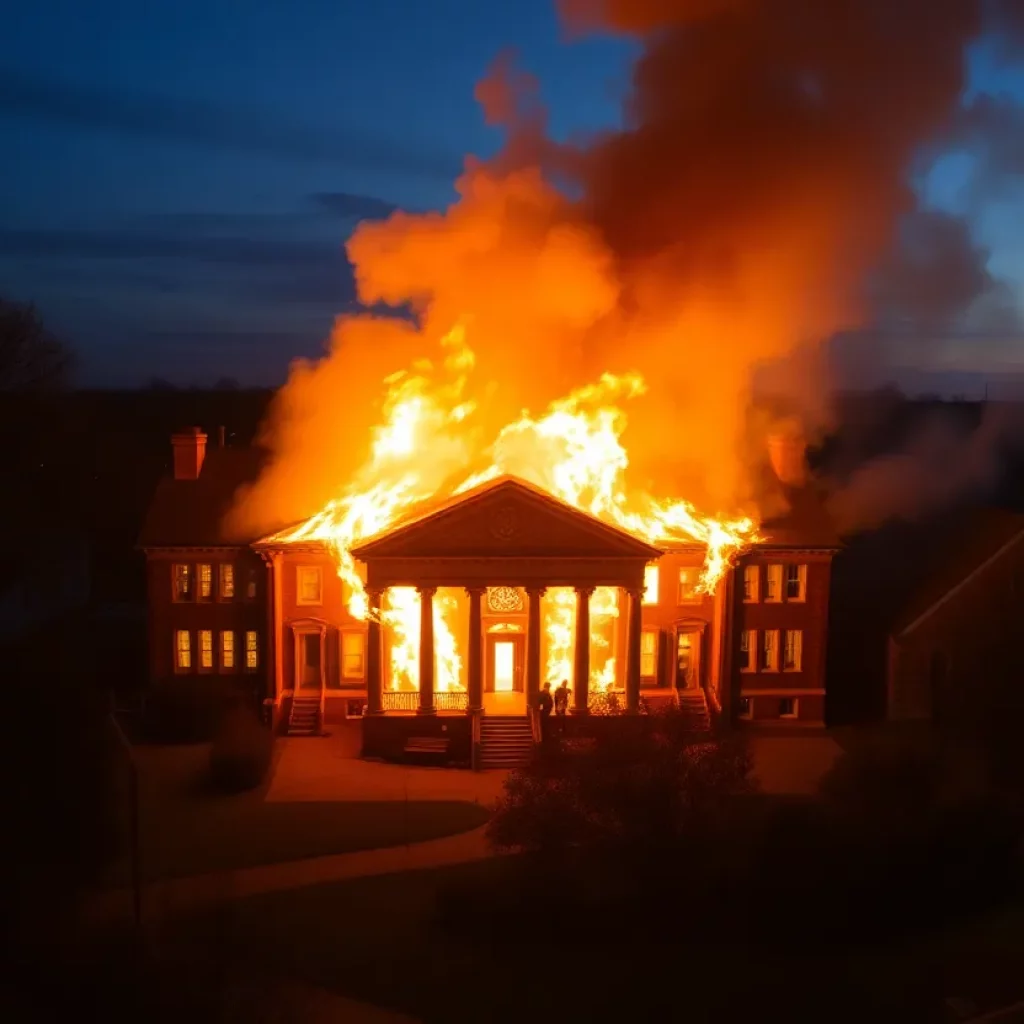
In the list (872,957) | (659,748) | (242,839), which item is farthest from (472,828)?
(872,957)

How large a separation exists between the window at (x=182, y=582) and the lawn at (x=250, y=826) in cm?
659

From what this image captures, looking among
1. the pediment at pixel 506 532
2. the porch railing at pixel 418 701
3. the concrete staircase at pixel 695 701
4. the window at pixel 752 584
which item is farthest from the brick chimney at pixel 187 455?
the window at pixel 752 584

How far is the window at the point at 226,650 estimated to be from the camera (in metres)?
34.4

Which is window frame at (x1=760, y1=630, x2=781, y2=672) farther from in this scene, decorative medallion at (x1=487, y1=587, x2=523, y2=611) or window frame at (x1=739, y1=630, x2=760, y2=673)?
decorative medallion at (x1=487, y1=587, x2=523, y2=611)

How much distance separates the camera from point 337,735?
32.5 metres

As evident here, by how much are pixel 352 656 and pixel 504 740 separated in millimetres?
5511

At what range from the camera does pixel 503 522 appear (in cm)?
3039

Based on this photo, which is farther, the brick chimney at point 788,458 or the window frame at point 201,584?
the brick chimney at point 788,458

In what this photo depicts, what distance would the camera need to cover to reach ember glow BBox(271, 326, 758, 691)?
108 ft

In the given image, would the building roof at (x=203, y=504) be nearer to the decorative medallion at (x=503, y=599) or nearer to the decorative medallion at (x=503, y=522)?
the decorative medallion at (x=503, y=599)

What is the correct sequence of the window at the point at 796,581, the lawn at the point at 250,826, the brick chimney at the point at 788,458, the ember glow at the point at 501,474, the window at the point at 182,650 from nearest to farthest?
the lawn at the point at 250,826 < the ember glow at the point at 501,474 < the window at the point at 796,581 < the window at the point at 182,650 < the brick chimney at the point at 788,458

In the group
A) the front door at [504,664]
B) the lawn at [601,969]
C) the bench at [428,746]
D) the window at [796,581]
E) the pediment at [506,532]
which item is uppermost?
the pediment at [506,532]

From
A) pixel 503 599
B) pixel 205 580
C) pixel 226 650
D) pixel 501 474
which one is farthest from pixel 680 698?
pixel 205 580

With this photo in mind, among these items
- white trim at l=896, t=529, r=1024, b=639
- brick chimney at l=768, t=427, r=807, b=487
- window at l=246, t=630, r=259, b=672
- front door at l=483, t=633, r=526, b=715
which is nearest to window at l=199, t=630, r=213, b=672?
window at l=246, t=630, r=259, b=672
